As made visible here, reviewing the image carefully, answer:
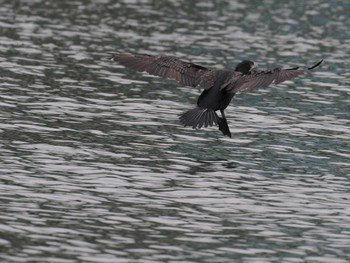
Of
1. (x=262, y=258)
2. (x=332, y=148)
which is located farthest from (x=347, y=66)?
(x=262, y=258)

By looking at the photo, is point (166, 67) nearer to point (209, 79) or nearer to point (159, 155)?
point (209, 79)

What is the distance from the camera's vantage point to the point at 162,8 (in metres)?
Answer: 39.9

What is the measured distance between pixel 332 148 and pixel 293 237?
20.5 ft

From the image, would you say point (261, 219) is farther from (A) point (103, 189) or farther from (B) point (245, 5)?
(B) point (245, 5)

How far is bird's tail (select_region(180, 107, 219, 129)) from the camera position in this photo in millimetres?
19047

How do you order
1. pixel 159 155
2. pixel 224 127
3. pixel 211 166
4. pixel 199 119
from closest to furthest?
pixel 211 166 → pixel 159 155 → pixel 199 119 → pixel 224 127

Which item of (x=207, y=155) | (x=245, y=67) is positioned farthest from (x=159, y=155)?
(x=245, y=67)

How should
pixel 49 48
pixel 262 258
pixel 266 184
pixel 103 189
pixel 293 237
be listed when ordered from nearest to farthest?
pixel 262 258 → pixel 293 237 → pixel 103 189 → pixel 266 184 → pixel 49 48

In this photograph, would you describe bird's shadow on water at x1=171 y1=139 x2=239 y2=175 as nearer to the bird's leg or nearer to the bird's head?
the bird's leg

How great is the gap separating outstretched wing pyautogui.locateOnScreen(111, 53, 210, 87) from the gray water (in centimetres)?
107

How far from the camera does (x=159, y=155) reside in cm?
1847

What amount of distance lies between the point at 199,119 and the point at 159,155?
1.16 meters

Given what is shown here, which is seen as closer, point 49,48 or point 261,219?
point 261,219

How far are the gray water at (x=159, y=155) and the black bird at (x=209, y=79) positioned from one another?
0.58 m
